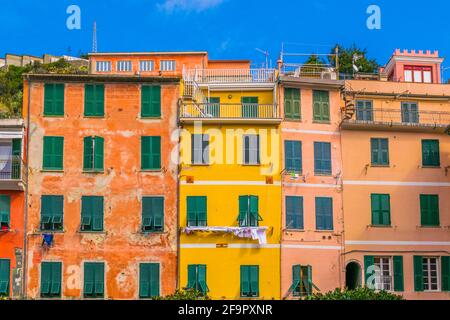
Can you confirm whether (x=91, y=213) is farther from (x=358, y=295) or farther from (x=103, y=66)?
(x=103, y=66)

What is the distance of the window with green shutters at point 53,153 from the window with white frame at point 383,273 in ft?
57.0

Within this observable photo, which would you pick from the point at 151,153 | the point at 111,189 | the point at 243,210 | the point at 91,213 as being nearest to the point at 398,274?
the point at 243,210

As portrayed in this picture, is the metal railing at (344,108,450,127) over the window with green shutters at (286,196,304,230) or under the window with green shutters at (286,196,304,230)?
over

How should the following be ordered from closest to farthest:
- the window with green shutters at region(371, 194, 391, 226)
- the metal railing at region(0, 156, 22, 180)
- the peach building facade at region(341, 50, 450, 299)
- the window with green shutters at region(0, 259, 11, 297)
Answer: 1. the window with green shutters at region(0, 259, 11, 297)
2. the metal railing at region(0, 156, 22, 180)
3. the peach building facade at region(341, 50, 450, 299)
4. the window with green shutters at region(371, 194, 391, 226)

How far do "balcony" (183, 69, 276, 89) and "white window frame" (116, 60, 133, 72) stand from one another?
27.2 feet

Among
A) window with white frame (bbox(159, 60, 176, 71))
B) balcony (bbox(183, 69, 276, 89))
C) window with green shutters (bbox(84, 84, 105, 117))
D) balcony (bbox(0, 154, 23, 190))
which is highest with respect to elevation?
window with white frame (bbox(159, 60, 176, 71))

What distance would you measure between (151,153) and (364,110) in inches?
489

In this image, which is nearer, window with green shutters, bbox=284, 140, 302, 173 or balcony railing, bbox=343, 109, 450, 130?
window with green shutters, bbox=284, 140, 302, 173

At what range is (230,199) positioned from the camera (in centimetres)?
4425

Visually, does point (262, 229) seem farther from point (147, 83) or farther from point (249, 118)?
point (147, 83)

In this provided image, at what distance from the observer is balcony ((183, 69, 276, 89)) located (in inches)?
1865

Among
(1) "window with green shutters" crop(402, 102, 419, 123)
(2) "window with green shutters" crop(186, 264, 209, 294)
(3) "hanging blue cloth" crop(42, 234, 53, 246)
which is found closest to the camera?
(2) "window with green shutters" crop(186, 264, 209, 294)

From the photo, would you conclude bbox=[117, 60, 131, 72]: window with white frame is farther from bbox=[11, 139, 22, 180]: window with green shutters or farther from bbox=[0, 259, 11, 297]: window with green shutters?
bbox=[0, 259, 11, 297]: window with green shutters

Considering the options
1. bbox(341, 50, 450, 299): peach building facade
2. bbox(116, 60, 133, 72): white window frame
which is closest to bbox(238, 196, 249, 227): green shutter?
bbox(341, 50, 450, 299): peach building facade
